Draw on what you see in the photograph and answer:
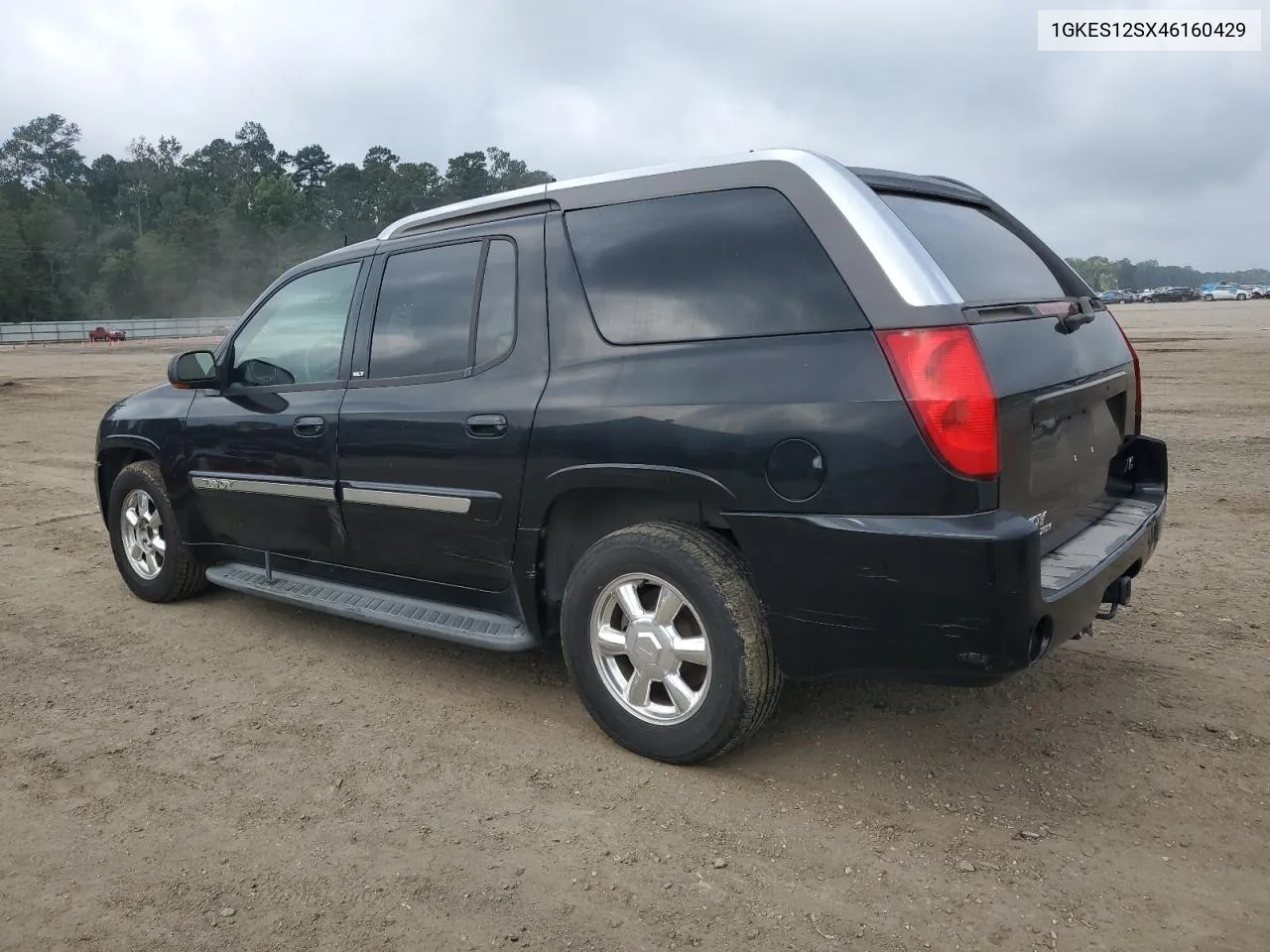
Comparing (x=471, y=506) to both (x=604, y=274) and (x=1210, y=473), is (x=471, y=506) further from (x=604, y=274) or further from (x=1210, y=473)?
(x=1210, y=473)

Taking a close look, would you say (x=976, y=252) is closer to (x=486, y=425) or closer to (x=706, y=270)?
(x=706, y=270)

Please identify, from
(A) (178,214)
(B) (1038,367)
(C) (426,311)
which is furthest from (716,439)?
(A) (178,214)

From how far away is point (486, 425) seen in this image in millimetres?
3689

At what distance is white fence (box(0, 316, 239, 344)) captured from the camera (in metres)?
53.0

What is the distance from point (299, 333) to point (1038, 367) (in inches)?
128

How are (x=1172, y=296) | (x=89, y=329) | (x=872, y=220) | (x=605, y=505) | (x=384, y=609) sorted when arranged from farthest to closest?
(x=1172, y=296) < (x=89, y=329) < (x=384, y=609) < (x=605, y=505) < (x=872, y=220)

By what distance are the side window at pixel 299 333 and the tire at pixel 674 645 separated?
1.78 meters

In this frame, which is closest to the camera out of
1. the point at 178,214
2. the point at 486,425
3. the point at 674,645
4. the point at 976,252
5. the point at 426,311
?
the point at 674,645

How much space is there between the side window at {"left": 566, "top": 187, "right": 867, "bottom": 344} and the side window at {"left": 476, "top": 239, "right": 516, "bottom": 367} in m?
0.31

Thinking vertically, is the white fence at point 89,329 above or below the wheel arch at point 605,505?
above

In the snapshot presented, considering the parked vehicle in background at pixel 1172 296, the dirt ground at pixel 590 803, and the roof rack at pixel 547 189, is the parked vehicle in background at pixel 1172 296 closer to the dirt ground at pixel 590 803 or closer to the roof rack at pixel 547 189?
the dirt ground at pixel 590 803

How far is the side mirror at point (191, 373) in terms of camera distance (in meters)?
4.92

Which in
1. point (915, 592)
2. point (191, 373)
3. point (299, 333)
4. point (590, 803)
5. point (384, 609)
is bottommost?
point (590, 803)

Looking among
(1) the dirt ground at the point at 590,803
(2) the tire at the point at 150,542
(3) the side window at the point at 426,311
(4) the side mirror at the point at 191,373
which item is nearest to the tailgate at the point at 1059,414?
(1) the dirt ground at the point at 590,803
